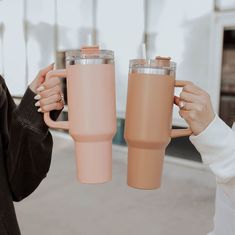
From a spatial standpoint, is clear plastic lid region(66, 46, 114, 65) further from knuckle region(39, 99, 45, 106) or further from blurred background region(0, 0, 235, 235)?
blurred background region(0, 0, 235, 235)

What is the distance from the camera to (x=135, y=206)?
2.53 m

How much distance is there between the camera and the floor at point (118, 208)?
219 centimetres

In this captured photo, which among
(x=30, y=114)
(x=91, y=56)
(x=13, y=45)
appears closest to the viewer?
(x=91, y=56)

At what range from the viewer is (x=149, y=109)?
601mm

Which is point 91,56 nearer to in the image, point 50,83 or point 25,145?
point 50,83

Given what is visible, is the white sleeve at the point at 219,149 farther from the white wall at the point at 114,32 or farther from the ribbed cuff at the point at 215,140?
the white wall at the point at 114,32

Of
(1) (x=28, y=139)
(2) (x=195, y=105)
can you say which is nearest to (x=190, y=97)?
(2) (x=195, y=105)

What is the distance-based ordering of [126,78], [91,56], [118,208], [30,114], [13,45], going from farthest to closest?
[13,45], [126,78], [118,208], [30,114], [91,56]

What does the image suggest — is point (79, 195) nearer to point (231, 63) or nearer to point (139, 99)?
point (231, 63)

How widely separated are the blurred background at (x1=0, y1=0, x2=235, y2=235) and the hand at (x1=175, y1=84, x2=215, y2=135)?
691 millimetres

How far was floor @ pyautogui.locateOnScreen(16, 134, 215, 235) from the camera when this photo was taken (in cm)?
219

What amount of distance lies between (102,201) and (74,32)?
3.06m

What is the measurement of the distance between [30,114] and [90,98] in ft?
0.60

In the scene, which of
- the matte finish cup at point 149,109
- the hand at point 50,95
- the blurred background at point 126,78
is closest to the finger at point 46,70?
the hand at point 50,95
